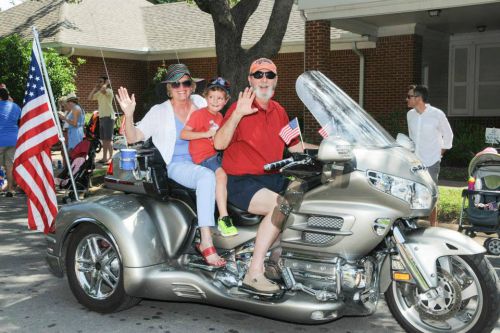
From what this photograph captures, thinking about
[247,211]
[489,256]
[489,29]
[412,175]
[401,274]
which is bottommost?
[489,256]

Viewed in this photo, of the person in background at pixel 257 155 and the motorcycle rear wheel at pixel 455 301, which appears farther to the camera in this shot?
the person in background at pixel 257 155

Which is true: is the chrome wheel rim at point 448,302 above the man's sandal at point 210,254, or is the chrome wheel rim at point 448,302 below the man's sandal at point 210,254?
below

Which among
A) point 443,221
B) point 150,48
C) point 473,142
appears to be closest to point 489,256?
point 443,221

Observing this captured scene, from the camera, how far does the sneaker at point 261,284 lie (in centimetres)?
446

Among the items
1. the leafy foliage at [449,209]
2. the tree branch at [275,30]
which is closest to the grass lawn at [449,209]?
the leafy foliage at [449,209]

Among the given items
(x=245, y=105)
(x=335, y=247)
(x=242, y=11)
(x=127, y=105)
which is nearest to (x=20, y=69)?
(x=242, y=11)

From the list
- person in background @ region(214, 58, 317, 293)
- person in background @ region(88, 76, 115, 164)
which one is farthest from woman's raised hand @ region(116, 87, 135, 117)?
person in background @ region(88, 76, 115, 164)

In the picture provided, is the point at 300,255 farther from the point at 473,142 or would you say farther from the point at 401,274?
the point at 473,142

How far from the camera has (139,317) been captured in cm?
519

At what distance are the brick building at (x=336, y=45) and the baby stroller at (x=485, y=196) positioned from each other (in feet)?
16.8

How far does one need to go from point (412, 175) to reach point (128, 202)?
2.42m

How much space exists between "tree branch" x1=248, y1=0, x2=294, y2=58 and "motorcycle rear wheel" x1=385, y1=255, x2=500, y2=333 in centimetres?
767

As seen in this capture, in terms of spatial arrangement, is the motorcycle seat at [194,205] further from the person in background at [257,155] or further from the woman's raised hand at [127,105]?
the woman's raised hand at [127,105]

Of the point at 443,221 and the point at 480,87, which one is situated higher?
the point at 480,87
